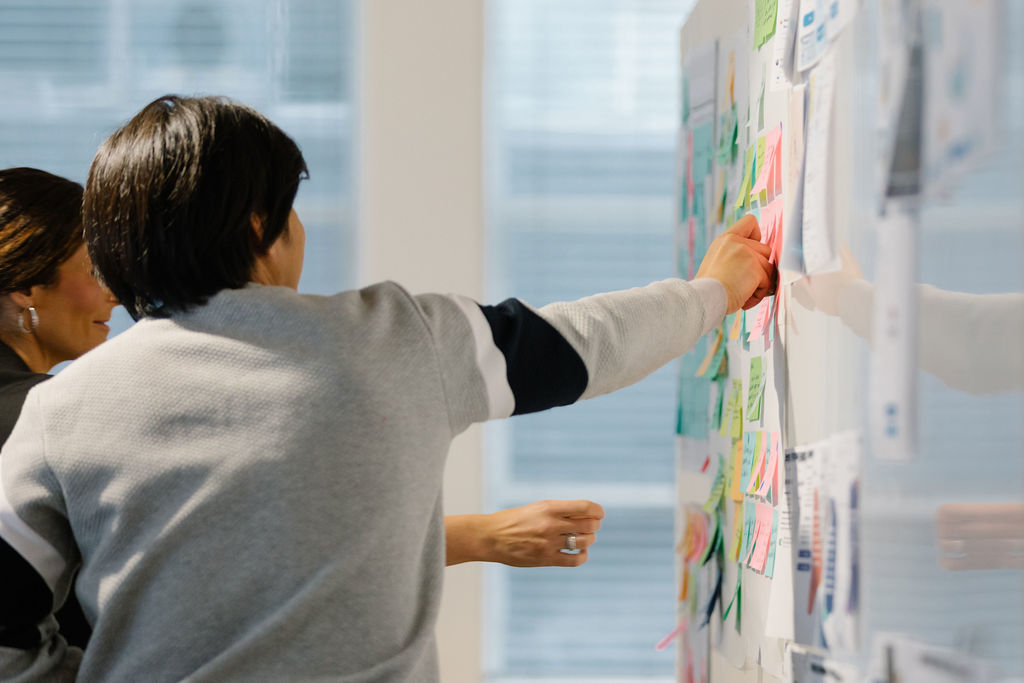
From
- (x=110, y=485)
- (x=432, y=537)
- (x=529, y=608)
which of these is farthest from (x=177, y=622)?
(x=529, y=608)

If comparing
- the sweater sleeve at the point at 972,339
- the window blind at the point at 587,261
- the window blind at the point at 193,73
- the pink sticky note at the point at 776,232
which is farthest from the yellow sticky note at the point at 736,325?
the window blind at the point at 193,73

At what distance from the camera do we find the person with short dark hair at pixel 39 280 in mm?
1294

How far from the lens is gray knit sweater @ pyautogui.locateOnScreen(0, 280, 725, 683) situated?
868 millimetres

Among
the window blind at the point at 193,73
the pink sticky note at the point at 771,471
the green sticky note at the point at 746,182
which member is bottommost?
the pink sticky note at the point at 771,471

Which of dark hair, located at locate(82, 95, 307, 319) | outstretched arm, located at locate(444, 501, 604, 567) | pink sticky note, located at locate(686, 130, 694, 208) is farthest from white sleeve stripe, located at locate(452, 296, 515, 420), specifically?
pink sticky note, located at locate(686, 130, 694, 208)

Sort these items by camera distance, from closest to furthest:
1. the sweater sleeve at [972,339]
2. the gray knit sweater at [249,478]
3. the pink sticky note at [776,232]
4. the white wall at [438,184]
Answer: the sweater sleeve at [972,339] → the gray knit sweater at [249,478] → the pink sticky note at [776,232] → the white wall at [438,184]

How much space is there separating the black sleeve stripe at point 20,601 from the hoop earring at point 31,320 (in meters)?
0.50

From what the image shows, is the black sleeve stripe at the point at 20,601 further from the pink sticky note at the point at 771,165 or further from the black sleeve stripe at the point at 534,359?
the pink sticky note at the point at 771,165

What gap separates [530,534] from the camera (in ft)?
4.06

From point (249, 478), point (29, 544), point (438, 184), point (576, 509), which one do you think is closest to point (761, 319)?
point (576, 509)

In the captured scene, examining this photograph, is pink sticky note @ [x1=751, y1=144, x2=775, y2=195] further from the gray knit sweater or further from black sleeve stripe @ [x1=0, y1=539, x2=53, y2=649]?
black sleeve stripe @ [x1=0, y1=539, x2=53, y2=649]

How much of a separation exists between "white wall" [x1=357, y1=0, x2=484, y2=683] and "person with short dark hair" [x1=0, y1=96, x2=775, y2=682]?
1715 mm

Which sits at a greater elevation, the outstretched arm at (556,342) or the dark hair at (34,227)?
the dark hair at (34,227)

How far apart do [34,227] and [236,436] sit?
641 mm
